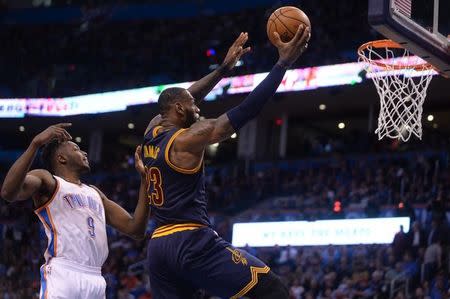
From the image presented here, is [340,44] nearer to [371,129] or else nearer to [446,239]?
[371,129]

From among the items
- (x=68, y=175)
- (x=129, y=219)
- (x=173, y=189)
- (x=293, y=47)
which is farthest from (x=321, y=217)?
(x=293, y=47)

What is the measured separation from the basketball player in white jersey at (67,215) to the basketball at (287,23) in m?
1.17

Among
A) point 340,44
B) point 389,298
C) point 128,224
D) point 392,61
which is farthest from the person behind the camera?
point 340,44

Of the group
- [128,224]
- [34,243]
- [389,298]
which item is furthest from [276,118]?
[128,224]

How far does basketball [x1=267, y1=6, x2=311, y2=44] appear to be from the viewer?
468 centimetres

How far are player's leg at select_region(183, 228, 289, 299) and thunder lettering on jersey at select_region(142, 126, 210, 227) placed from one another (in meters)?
0.14

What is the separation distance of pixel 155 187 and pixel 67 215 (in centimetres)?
65

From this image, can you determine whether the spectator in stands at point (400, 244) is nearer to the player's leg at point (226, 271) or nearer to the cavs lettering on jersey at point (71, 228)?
the cavs lettering on jersey at point (71, 228)

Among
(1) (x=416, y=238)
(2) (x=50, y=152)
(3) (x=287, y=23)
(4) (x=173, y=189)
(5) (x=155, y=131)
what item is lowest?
(1) (x=416, y=238)

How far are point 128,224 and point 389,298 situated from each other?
7655mm

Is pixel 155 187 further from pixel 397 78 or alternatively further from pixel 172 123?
pixel 397 78

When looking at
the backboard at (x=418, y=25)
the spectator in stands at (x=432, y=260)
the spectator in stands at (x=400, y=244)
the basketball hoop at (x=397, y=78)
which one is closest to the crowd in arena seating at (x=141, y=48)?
the spectator in stands at (x=400, y=244)

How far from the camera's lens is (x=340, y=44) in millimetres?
20547

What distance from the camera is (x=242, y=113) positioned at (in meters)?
4.18
